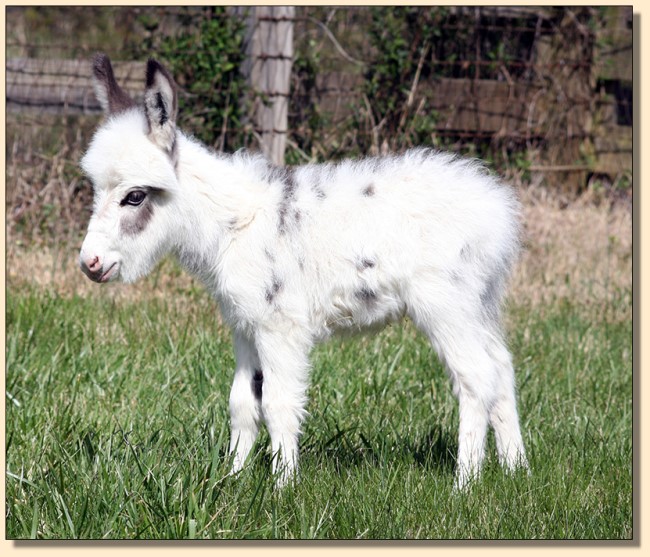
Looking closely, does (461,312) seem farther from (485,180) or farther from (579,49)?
(579,49)

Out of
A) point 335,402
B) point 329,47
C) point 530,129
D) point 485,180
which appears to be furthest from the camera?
point 530,129

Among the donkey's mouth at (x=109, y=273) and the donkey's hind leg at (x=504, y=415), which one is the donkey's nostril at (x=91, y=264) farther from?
the donkey's hind leg at (x=504, y=415)

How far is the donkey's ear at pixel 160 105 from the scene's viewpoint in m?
3.90

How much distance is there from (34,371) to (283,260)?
214 centimetres

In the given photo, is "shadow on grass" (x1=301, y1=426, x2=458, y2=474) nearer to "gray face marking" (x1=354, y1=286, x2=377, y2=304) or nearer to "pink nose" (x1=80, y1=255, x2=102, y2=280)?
"gray face marking" (x1=354, y1=286, x2=377, y2=304)

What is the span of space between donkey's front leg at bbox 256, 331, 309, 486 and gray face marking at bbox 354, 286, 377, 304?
33 cm

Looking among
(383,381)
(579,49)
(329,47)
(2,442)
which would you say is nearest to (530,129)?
(579,49)

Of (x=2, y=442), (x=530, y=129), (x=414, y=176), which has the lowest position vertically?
(x=2, y=442)

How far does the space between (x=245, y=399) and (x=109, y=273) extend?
875 millimetres

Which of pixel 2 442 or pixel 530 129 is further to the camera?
pixel 530 129

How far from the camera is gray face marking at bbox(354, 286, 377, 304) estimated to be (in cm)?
420

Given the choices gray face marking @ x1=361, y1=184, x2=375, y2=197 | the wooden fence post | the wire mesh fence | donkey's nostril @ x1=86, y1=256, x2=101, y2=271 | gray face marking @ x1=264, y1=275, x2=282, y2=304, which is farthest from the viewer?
the wire mesh fence

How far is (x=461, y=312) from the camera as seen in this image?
423cm

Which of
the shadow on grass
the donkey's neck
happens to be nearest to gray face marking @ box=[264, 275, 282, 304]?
the donkey's neck
